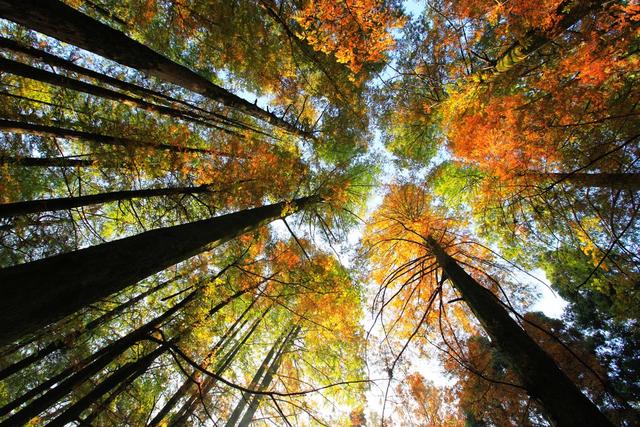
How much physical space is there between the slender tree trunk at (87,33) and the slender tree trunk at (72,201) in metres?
2.20

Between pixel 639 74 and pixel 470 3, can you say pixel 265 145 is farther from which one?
pixel 639 74

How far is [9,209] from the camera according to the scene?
10.5 feet

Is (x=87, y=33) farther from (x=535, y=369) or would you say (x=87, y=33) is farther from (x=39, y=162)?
(x=535, y=369)

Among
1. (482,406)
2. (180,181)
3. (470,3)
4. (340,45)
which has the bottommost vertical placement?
(180,181)

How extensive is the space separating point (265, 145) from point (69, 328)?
581 centimetres

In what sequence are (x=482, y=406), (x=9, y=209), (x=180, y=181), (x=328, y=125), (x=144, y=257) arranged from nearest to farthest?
(x=144, y=257) → (x=9, y=209) → (x=180, y=181) → (x=328, y=125) → (x=482, y=406)

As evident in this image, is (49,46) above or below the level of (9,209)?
above

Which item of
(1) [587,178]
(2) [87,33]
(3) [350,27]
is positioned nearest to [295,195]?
(3) [350,27]

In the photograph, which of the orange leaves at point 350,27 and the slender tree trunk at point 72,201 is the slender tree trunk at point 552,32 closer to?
the orange leaves at point 350,27

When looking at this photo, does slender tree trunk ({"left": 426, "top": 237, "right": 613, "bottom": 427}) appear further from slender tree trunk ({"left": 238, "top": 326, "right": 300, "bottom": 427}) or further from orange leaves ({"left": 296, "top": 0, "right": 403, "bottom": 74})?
slender tree trunk ({"left": 238, "top": 326, "right": 300, "bottom": 427})

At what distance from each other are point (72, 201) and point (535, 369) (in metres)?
6.06

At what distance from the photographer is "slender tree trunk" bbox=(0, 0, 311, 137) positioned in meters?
2.10

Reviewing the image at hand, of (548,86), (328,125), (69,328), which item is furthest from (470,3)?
(69,328)

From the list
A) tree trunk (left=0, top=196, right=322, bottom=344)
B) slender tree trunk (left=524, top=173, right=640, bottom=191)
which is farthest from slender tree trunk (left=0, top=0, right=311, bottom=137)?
slender tree trunk (left=524, top=173, right=640, bottom=191)
